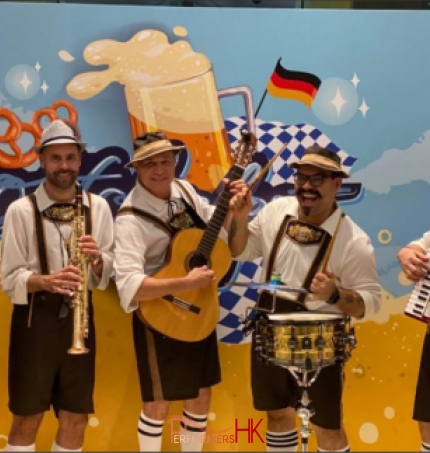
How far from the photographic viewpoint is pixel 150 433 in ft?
14.1

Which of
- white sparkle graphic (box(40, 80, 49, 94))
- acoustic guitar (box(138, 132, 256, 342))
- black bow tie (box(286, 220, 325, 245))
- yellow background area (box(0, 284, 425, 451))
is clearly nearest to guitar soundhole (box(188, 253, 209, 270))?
acoustic guitar (box(138, 132, 256, 342))

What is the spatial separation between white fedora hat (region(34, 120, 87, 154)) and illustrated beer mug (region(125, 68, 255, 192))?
21.0 inches

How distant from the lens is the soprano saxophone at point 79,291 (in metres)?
3.91

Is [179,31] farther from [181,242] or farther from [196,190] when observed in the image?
[181,242]

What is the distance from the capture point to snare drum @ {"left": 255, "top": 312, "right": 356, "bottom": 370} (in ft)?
12.3

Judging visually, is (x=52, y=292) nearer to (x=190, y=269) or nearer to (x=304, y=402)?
(x=190, y=269)

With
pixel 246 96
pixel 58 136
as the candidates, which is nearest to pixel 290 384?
pixel 246 96

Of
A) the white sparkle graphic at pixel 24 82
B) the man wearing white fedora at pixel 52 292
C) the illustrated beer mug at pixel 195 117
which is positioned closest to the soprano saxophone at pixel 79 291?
the man wearing white fedora at pixel 52 292

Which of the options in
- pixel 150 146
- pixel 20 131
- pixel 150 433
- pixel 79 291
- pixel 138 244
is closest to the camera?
pixel 79 291

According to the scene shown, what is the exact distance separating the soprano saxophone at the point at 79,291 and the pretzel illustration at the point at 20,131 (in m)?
0.74

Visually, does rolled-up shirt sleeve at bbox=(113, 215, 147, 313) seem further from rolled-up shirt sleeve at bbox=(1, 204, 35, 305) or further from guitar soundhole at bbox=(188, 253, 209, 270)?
rolled-up shirt sleeve at bbox=(1, 204, 35, 305)

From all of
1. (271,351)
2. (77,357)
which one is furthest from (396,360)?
(77,357)

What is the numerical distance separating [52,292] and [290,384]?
150cm

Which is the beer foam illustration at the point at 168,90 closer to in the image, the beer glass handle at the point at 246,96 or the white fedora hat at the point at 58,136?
the beer glass handle at the point at 246,96
